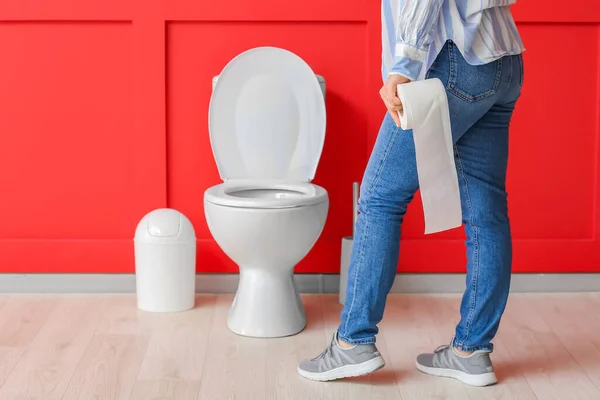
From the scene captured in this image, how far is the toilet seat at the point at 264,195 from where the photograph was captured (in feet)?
7.72

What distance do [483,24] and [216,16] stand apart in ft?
4.07

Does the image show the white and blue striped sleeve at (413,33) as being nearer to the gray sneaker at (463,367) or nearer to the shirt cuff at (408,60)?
the shirt cuff at (408,60)

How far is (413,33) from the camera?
1.64 m

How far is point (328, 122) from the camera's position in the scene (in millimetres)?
2861

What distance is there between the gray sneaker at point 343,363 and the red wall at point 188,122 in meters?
0.85

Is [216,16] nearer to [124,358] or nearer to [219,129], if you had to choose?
[219,129]

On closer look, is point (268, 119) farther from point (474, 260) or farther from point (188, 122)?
point (474, 260)

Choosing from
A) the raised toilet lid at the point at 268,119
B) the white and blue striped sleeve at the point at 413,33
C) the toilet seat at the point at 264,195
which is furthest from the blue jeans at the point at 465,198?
the raised toilet lid at the point at 268,119

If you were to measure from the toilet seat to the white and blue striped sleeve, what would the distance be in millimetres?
745

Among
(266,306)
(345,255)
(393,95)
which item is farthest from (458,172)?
(345,255)

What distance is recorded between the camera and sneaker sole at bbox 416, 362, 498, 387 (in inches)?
81.2

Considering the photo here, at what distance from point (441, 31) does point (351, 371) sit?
84 cm

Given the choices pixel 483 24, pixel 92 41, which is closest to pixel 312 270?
pixel 92 41

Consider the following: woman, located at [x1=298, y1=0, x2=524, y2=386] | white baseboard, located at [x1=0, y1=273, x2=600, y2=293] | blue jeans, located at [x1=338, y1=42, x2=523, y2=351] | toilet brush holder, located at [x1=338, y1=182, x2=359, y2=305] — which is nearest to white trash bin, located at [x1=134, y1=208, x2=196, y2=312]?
white baseboard, located at [x1=0, y1=273, x2=600, y2=293]
